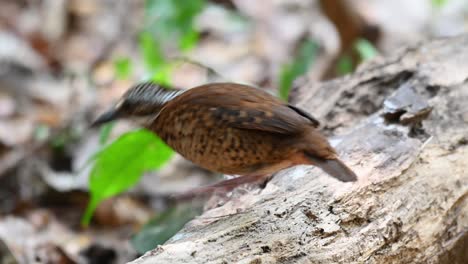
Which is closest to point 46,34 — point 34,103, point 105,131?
point 34,103

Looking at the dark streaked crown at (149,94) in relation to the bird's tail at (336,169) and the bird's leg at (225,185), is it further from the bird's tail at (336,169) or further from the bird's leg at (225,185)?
the bird's tail at (336,169)

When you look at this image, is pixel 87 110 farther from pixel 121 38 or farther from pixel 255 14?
pixel 255 14

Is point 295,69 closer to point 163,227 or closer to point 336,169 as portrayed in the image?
point 163,227

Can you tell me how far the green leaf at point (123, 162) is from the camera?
3.05m

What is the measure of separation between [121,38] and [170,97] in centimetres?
381

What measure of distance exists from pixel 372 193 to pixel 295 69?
2.29 metres

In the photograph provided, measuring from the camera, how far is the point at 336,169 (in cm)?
203

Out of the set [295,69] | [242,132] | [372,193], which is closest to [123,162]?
[242,132]

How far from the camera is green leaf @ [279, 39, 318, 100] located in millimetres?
4198

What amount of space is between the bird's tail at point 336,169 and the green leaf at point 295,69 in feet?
6.27

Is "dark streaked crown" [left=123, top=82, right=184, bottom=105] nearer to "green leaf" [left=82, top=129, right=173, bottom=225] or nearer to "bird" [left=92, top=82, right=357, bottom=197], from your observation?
"bird" [left=92, top=82, right=357, bottom=197]

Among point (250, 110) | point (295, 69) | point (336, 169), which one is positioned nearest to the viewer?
point (336, 169)

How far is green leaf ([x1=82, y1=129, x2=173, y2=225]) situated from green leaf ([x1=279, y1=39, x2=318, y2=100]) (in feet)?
3.76

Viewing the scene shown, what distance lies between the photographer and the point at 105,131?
11.0 ft
